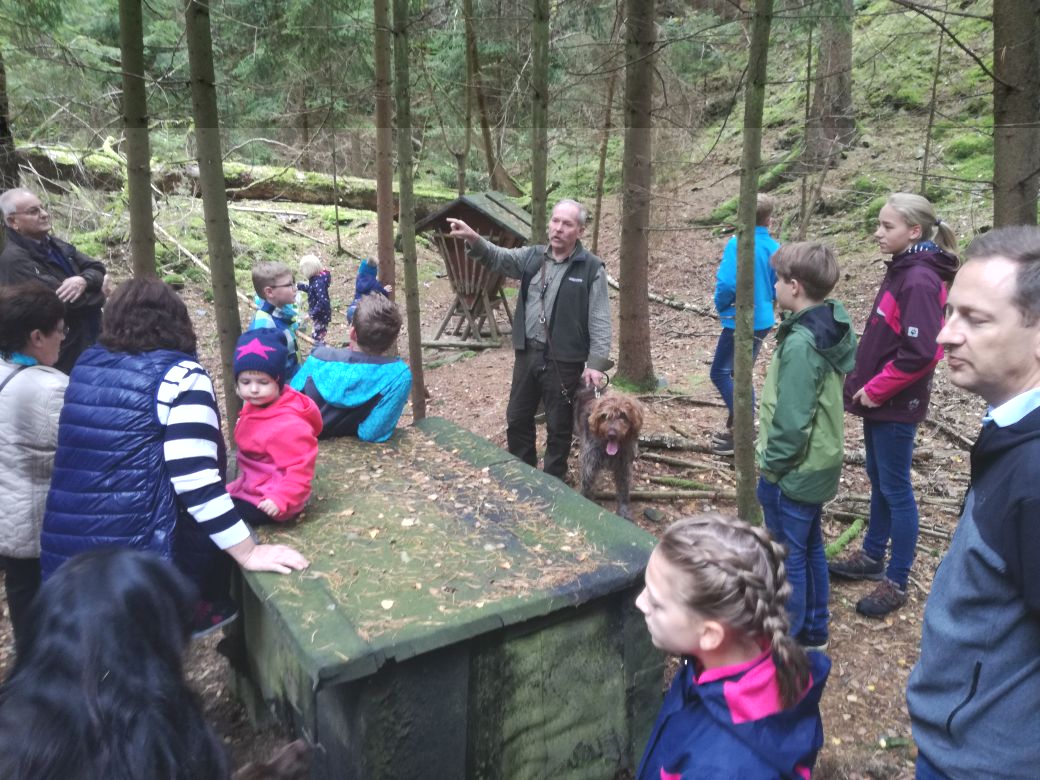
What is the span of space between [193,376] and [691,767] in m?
2.18

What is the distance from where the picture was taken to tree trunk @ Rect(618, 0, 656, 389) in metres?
6.54

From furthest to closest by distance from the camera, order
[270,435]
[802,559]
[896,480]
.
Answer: [896,480] → [802,559] → [270,435]

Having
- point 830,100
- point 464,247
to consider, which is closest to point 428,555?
point 464,247

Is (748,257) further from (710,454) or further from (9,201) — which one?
(9,201)

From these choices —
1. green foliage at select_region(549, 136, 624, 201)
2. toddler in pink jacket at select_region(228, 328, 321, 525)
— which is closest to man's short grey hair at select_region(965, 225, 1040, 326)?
toddler in pink jacket at select_region(228, 328, 321, 525)

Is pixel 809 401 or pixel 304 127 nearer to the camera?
pixel 809 401

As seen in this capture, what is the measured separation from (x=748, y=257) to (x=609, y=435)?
1806mm

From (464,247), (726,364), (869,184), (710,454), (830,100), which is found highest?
(830,100)

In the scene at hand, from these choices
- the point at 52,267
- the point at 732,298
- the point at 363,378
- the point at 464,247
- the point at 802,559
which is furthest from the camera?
the point at 464,247

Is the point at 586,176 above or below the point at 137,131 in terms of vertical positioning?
above

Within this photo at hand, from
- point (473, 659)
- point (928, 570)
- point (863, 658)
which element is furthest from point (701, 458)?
point (473, 659)

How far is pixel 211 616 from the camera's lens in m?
3.06

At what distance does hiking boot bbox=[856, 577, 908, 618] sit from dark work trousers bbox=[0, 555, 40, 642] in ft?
14.5

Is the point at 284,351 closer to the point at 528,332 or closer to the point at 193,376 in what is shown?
the point at 193,376
